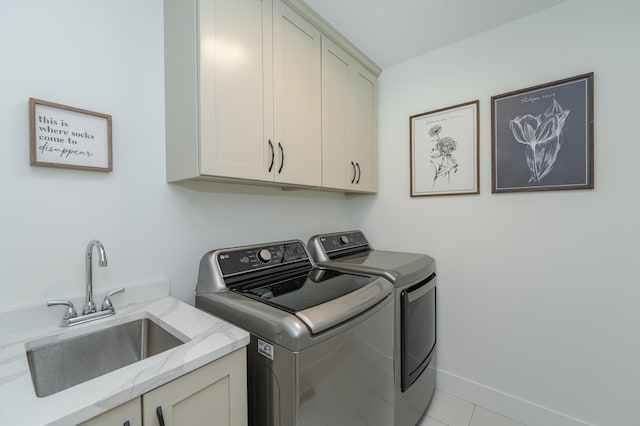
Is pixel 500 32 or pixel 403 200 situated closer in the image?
pixel 500 32

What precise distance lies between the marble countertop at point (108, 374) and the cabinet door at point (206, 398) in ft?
0.12

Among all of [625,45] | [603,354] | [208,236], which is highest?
[625,45]

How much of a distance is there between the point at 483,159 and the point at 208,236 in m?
1.81

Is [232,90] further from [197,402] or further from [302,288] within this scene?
[197,402]

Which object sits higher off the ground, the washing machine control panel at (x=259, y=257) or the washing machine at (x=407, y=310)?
the washing machine control panel at (x=259, y=257)

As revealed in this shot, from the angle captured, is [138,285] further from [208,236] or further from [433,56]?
[433,56]

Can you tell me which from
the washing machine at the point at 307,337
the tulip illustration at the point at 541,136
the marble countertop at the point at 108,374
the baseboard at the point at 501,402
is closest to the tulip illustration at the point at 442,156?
the tulip illustration at the point at 541,136

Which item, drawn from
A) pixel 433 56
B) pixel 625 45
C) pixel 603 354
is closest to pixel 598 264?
pixel 603 354

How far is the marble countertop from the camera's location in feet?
1.71

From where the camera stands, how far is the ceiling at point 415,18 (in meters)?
1.45

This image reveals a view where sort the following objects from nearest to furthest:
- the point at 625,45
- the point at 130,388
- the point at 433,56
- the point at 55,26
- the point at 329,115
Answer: the point at 130,388
the point at 55,26
the point at 625,45
the point at 329,115
the point at 433,56

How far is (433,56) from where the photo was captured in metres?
1.89

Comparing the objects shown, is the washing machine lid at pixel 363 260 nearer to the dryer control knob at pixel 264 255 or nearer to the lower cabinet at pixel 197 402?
the dryer control knob at pixel 264 255

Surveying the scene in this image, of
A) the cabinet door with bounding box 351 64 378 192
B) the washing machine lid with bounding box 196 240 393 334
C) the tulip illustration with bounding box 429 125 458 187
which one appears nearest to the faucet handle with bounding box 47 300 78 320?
the washing machine lid with bounding box 196 240 393 334
